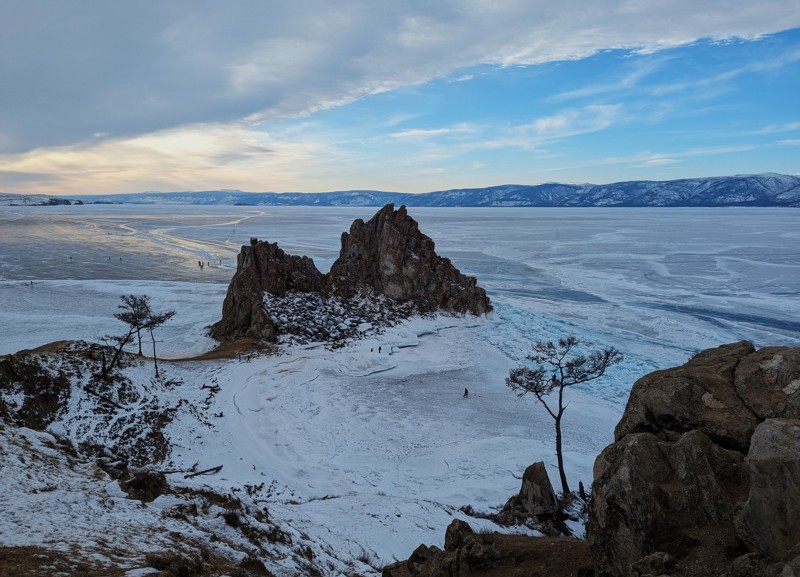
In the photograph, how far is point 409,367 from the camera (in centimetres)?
3319

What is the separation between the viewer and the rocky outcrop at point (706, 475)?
619 cm

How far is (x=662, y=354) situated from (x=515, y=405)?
13.1m

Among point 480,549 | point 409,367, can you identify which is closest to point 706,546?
point 480,549

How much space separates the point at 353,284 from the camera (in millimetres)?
45844

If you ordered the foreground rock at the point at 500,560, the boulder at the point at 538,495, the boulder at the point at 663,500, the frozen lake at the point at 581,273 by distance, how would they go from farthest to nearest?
the frozen lake at the point at 581,273, the boulder at the point at 538,495, the foreground rock at the point at 500,560, the boulder at the point at 663,500

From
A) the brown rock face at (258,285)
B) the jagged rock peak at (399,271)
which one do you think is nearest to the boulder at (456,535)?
the brown rock face at (258,285)

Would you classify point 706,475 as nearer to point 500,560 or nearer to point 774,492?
point 774,492

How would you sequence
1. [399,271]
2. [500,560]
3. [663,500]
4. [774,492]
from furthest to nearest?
[399,271] < [500,560] < [663,500] < [774,492]

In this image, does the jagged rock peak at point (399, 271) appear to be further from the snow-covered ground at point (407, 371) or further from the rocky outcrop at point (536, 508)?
the rocky outcrop at point (536, 508)

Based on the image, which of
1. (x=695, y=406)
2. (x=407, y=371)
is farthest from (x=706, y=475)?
(x=407, y=371)

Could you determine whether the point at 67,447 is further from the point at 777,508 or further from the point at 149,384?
the point at 777,508

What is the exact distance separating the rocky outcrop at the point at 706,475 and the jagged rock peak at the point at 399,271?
115 feet

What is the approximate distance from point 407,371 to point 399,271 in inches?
617

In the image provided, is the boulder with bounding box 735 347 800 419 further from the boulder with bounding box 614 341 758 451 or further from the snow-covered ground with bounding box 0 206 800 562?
the snow-covered ground with bounding box 0 206 800 562
